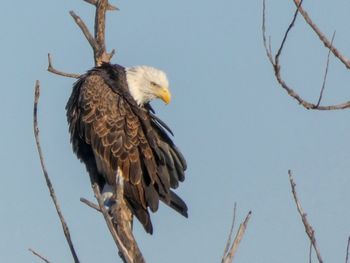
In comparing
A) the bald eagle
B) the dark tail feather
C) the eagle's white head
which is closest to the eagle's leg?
the bald eagle

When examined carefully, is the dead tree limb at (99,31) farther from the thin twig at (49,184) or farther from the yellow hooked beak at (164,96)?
the thin twig at (49,184)

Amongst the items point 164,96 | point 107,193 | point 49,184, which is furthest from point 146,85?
point 49,184

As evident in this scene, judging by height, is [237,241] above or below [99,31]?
below

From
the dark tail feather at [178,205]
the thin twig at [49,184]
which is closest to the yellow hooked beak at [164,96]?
the dark tail feather at [178,205]

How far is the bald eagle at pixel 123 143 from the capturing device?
826 centimetres

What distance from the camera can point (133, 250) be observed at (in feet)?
19.2

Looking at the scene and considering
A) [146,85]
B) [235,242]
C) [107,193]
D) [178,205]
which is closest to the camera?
[235,242]

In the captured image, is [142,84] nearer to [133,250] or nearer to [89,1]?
[89,1]

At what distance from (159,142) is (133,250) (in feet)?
8.84

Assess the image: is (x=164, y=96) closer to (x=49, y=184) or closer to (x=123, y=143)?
(x=123, y=143)

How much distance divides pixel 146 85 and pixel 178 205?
135cm

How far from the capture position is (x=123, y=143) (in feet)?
27.7

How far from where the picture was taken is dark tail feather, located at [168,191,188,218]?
328 inches

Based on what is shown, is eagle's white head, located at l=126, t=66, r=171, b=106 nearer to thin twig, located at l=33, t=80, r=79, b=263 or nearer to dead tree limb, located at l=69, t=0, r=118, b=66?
dead tree limb, located at l=69, t=0, r=118, b=66
